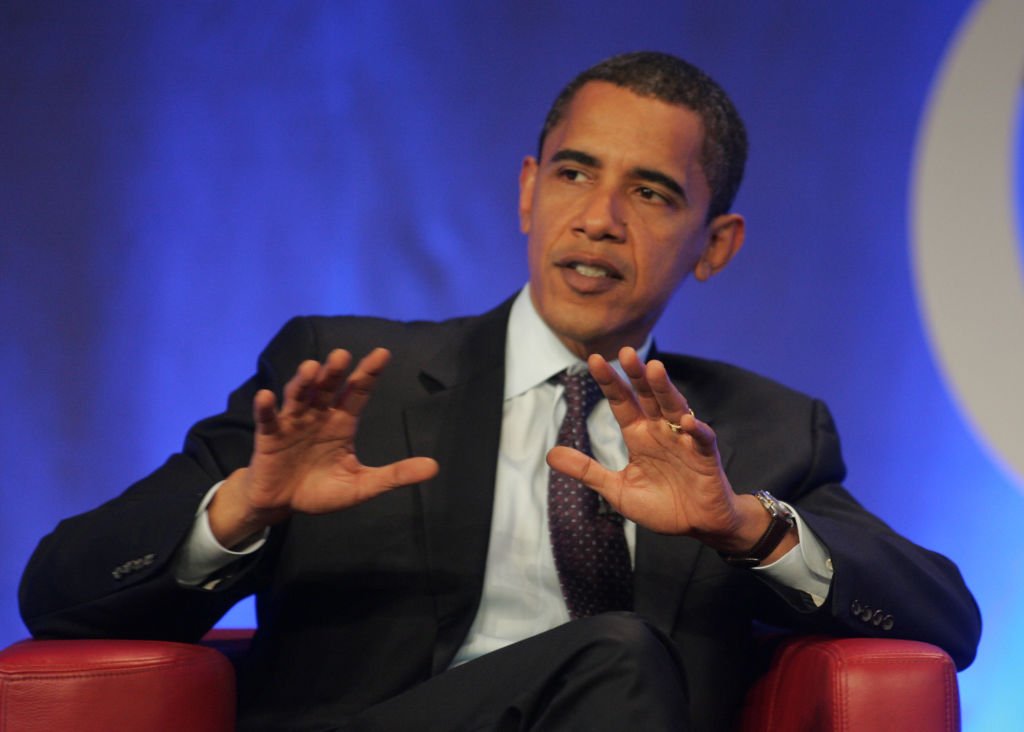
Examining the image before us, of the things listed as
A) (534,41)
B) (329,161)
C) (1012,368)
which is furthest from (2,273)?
(1012,368)

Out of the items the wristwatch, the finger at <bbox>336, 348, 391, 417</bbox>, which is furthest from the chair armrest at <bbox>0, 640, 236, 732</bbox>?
the wristwatch

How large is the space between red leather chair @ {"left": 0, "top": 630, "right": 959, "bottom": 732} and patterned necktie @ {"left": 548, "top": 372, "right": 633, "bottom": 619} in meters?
0.27

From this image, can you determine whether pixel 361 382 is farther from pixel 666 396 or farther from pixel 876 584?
pixel 876 584

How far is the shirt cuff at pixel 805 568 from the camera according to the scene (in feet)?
4.99

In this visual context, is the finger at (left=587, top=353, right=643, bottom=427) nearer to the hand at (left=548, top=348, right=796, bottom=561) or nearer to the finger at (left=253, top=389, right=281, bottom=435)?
the hand at (left=548, top=348, right=796, bottom=561)

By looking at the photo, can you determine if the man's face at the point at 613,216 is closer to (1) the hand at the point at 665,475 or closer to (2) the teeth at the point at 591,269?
(2) the teeth at the point at 591,269

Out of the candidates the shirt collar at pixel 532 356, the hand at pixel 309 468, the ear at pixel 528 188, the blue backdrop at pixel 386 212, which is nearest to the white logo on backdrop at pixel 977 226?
the blue backdrop at pixel 386 212

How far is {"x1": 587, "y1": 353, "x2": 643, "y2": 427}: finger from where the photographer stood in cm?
133

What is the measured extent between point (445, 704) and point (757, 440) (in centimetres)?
77

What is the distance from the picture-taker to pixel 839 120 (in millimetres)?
2594

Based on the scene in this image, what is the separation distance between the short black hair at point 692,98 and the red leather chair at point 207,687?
0.87m

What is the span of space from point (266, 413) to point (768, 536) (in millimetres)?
695

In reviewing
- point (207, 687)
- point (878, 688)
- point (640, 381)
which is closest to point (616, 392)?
point (640, 381)

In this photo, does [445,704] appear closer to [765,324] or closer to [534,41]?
[765,324]
